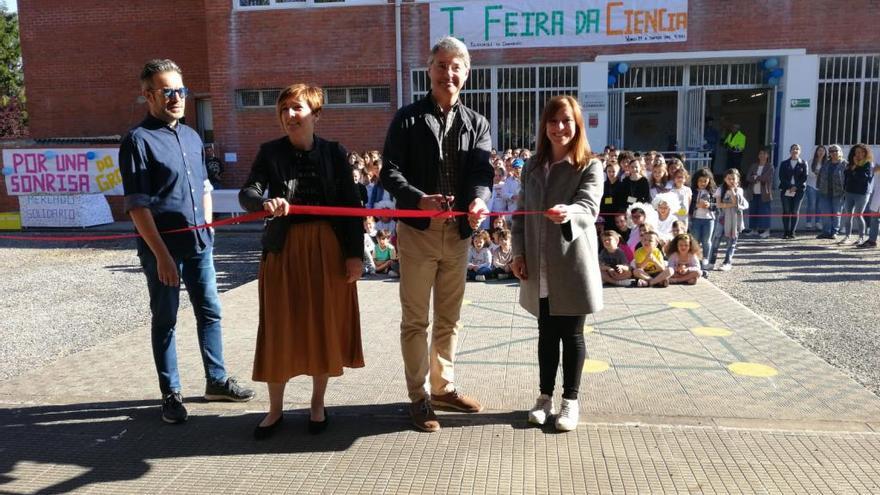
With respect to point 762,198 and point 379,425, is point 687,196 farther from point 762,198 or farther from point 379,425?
point 379,425

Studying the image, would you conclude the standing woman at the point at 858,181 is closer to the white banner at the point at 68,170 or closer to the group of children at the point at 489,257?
the group of children at the point at 489,257

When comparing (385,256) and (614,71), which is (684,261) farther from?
(614,71)

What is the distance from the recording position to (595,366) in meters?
4.96

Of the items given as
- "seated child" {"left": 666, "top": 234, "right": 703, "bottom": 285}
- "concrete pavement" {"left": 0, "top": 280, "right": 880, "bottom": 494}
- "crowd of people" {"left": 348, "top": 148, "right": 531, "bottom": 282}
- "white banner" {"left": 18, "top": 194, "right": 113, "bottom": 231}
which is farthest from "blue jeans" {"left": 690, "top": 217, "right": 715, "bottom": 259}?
"white banner" {"left": 18, "top": 194, "right": 113, "bottom": 231}

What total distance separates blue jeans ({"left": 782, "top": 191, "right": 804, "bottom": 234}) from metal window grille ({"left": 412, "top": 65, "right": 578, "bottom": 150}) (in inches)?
209

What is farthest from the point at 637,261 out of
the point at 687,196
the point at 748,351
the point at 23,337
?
the point at 23,337

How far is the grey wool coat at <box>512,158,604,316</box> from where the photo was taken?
3.72 metres

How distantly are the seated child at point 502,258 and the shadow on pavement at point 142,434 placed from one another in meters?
4.68

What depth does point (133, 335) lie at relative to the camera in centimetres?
603

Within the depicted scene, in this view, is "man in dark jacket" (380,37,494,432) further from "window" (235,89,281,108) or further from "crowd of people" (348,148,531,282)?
"window" (235,89,281,108)

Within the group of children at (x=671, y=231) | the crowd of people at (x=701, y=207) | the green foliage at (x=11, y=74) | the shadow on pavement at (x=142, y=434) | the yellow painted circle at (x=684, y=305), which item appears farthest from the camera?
the green foliage at (x=11, y=74)

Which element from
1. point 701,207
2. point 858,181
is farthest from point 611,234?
point 858,181

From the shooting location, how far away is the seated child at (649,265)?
802cm

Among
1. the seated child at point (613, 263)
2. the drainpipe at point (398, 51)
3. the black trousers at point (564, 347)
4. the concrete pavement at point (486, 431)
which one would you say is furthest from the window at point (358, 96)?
the black trousers at point (564, 347)
